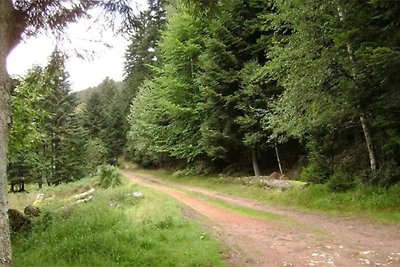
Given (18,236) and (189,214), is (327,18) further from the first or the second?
(18,236)

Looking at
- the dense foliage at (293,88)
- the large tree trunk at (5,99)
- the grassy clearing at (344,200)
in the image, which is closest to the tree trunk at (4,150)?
the large tree trunk at (5,99)

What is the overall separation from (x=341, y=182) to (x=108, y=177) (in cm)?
1544

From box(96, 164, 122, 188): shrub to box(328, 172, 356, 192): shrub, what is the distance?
43.2ft

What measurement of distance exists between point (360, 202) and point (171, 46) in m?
21.0

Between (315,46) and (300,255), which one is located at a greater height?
(315,46)

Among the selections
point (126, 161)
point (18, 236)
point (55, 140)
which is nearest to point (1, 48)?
point (18, 236)

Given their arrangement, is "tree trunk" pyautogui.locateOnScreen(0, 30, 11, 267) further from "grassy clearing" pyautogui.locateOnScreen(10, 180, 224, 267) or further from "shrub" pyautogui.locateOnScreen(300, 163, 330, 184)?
"shrub" pyautogui.locateOnScreen(300, 163, 330, 184)

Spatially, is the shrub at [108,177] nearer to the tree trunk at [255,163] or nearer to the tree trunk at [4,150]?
the tree trunk at [255,163]

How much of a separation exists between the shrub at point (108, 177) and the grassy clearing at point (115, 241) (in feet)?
33.9

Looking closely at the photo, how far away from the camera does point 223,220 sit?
12773mm

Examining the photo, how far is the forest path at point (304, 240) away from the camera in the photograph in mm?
7720

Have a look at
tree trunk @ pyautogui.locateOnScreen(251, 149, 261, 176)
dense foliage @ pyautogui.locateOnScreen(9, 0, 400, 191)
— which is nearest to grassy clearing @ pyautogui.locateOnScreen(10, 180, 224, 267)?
dense foliage @ pyautogui.locateOnScreen(9, 0, 400, 191)

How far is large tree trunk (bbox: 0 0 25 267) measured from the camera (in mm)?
4574

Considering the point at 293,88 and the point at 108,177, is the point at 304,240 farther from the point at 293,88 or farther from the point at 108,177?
the point at 108,177
